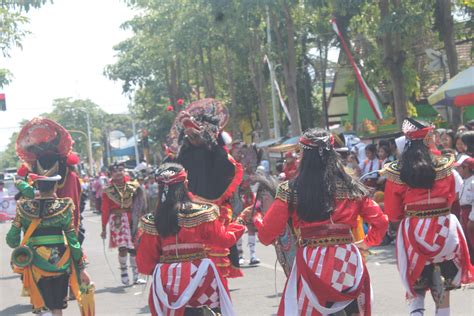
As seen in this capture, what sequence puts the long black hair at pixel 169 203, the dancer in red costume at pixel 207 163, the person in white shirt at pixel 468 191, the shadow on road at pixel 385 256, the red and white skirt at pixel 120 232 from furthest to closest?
1. the shadow on road at pixel 385 256
2. the red and white skirt at pixel 120 232
3. the person in white shirt at pixel 468 191
4. the dancer in red costume at pixel 207 163
5. the long black hair at pixel 169 203

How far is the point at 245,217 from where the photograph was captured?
245 inches

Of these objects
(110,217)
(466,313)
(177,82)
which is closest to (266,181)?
(466,313)

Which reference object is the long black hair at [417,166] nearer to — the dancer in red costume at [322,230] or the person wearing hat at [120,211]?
the dancer in red costume at [322,230]

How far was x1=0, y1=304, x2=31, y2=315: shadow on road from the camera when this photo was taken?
10.7 meters

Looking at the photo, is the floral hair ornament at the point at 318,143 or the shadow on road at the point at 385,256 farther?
the shadow on road at the point at 385,256

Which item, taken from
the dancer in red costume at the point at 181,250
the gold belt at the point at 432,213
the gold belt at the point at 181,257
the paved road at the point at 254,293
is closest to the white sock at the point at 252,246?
the paved road at the point at 254,293

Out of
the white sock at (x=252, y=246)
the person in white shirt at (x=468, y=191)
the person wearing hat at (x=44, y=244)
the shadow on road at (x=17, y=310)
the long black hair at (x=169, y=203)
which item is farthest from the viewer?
the white sock at (x=252, y=246)

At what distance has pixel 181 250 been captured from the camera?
20.0 feet

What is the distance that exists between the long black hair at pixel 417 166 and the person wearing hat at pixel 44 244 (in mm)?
3000

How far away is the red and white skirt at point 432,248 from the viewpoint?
6785 millimetres

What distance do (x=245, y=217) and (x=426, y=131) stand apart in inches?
69.5

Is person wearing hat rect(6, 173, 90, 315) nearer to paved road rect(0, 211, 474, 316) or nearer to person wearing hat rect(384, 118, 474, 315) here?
paved road rect(0, 211, 474, 316)

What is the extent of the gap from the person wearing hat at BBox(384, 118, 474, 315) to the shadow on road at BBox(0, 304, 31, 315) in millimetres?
5637

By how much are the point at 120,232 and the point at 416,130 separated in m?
6.26
